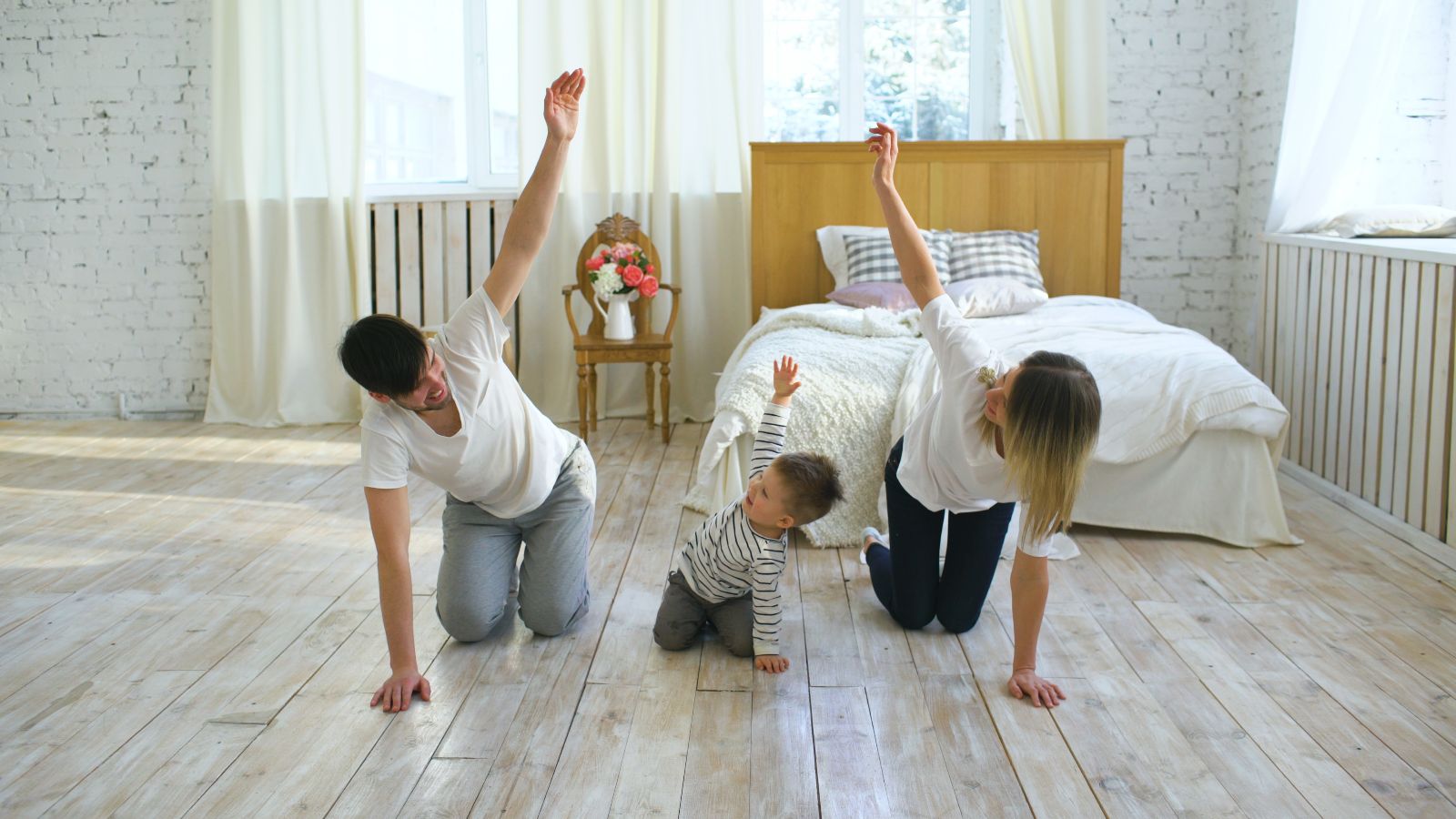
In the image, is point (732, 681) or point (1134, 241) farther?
point (1134, 241)

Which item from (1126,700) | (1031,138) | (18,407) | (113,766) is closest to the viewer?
(113,766)

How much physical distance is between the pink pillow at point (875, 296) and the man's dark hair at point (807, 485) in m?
2.21

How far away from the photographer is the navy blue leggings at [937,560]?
2.75 metres

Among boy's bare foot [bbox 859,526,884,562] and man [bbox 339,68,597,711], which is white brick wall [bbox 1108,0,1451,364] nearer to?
boy's bare foot [bbox 859,526,884,562]

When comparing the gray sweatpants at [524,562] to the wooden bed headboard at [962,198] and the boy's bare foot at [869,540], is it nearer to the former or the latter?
the boy's bare foot at [869,540]

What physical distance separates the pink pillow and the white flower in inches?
34.6

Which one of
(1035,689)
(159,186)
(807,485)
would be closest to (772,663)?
(807,485)

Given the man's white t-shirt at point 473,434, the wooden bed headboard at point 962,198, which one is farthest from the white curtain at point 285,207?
the man's white t-shirt at point 473,434

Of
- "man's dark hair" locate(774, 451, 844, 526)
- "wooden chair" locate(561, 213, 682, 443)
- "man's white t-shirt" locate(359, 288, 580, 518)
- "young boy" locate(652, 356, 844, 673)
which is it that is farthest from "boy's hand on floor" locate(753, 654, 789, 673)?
"wooden chair" locate(561, 213, 682, 443)

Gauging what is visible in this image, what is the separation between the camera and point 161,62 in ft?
17.8

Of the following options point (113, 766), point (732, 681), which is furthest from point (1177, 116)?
point (113, 766)

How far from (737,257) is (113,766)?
3813 millimetres

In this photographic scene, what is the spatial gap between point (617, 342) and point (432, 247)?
1196 millimetres

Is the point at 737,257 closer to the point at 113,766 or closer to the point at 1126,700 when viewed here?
the point at 1126,700
